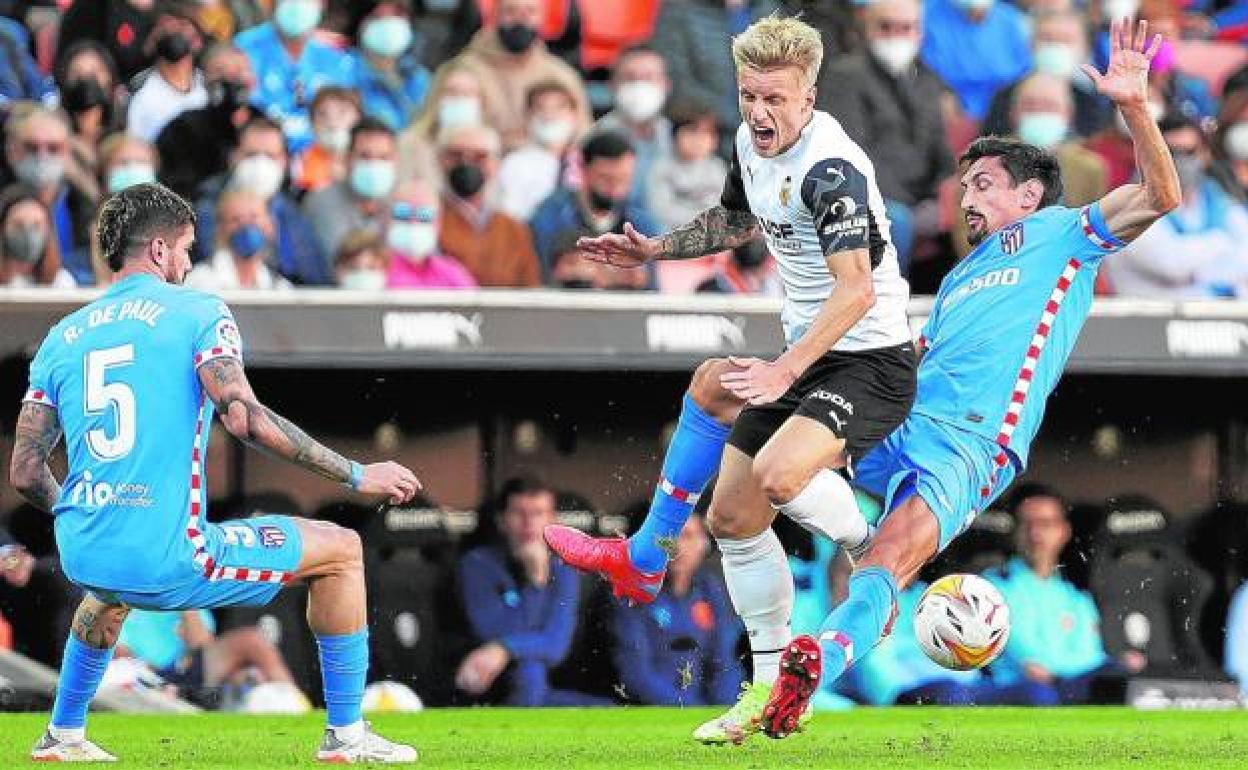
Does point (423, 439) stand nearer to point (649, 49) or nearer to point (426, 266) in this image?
point (426, 266)

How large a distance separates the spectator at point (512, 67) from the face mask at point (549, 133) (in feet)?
0.26

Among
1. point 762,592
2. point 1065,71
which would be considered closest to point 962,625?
point 762,592

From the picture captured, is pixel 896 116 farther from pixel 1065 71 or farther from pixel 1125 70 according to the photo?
pixel 1125 70

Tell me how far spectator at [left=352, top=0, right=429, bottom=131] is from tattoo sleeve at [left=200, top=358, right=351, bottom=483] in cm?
553

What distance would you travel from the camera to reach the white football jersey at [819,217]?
311 inches

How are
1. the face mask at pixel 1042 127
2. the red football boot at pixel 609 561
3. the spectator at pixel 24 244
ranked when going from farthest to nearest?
the face mask at pixel 1042 127, the spectator at pixel 24 244, the red football boot at pixel 609 561

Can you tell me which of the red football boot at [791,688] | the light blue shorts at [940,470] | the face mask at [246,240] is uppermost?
the face mask at [246,240]

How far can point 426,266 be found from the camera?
1213cm

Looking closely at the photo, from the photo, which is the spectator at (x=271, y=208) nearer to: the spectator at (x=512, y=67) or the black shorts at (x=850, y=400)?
the spectator at (x=512, y=67)

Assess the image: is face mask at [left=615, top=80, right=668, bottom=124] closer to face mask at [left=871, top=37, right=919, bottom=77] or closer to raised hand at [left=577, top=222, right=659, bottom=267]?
face mask at [left=871, top=37, right=919, bottom=77]

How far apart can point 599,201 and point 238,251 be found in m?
1.80

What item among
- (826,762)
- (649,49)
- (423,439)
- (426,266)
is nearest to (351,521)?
(423,439)

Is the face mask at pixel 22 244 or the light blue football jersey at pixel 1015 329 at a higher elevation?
the face mask at pixel 22 244

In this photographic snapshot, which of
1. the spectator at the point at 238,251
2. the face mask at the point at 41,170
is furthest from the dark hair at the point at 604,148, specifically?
the face mask at the point at 41,170
